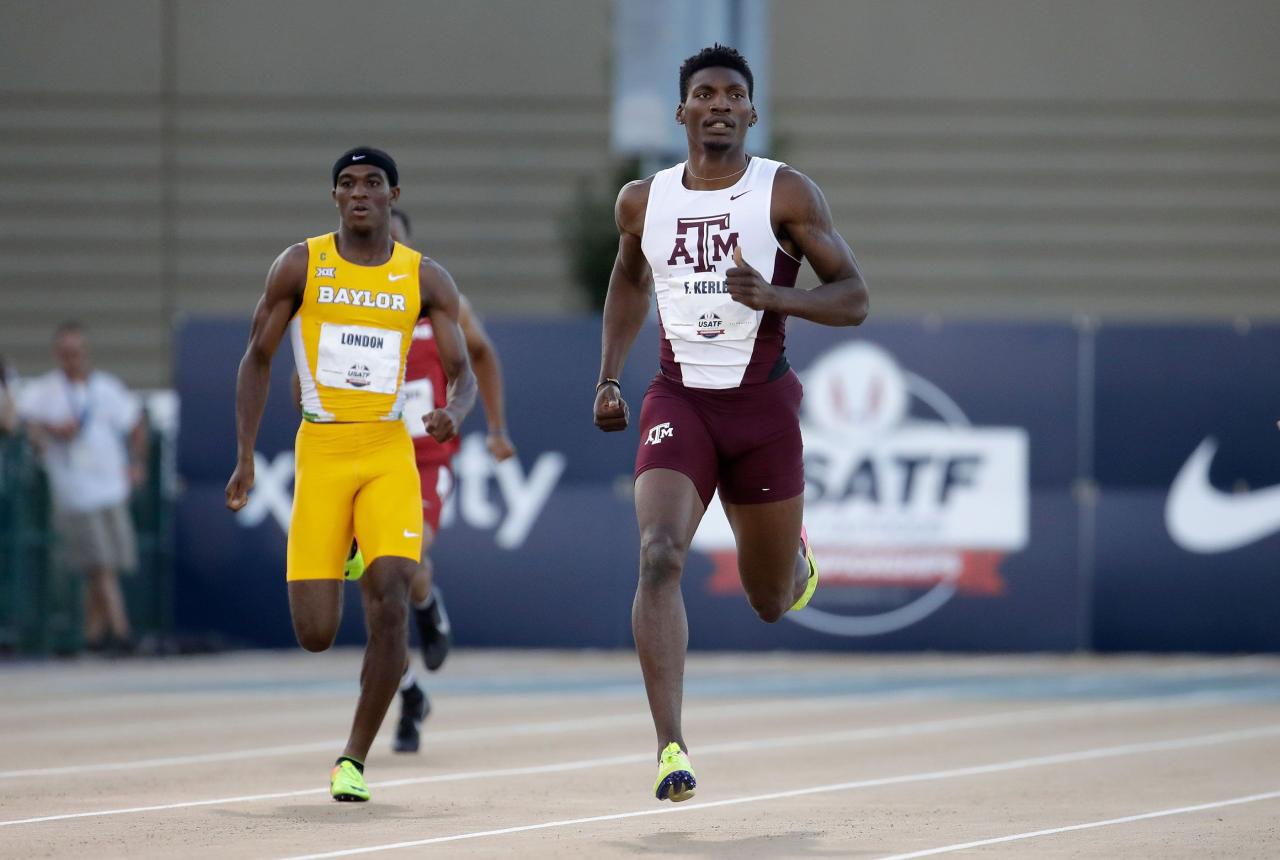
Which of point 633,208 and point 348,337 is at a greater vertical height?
point 633,208

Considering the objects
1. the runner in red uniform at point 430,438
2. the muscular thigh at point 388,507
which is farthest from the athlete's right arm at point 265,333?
the runner in red uniform at point 430,438

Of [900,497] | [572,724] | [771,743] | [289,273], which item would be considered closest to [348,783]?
[289,273]

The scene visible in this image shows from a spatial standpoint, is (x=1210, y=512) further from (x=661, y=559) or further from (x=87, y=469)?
(x=661, y=559)

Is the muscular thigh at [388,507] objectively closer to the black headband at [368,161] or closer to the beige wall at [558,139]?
the black headband at [368,161]

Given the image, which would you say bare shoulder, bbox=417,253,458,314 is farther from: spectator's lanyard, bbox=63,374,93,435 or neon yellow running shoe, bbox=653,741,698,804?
spectator's lanyard, bbox=63,374,93,435

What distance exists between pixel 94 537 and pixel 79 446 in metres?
0.68

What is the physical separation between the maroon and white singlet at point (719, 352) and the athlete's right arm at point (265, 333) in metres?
1.55

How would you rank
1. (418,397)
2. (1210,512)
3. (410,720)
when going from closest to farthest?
(410,720), (418,397), (1210,512)

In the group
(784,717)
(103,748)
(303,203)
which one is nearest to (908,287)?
(303,203)

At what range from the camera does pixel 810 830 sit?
7723 mm

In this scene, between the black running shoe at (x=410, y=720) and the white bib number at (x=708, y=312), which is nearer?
the white bib number at (x=708, y=312)

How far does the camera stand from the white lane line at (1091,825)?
7172 millimetres

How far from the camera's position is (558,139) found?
2930 cm

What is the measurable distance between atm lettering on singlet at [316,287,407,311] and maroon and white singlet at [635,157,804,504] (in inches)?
50.1
